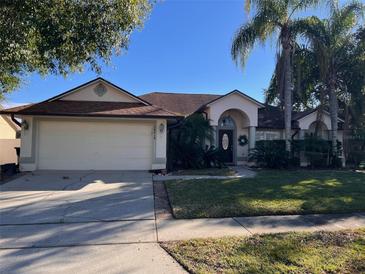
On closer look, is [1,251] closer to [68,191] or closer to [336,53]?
[68,191]

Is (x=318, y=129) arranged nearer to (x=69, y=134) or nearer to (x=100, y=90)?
(x=100, y=90)

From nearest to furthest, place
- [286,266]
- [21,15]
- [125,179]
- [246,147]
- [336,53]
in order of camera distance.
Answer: [286,266] → [21,15] → [125,179] → [336,53] → [246,147]

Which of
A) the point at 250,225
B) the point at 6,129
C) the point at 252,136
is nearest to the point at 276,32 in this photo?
the point at 252,136

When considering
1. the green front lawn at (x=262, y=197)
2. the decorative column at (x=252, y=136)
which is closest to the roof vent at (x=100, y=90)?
the green front lawn at (x=262, y=197)

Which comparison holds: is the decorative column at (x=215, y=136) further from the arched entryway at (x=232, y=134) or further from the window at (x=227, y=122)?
the window at (x=227, y=122)

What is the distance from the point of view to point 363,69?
1780 cm

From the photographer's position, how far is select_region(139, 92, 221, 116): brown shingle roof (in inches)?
846

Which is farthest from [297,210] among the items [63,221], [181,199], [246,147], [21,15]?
[246,147]

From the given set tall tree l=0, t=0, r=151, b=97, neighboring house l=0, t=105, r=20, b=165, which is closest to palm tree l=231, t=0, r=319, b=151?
tall tree l=0, t=0, r=151, b=97

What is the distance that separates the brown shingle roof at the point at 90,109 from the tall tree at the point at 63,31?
4130mm

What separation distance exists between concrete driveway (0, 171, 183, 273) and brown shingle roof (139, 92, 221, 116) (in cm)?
1135

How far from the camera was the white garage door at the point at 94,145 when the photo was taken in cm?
1459

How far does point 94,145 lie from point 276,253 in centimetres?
1165

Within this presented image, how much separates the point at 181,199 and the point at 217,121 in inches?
411
